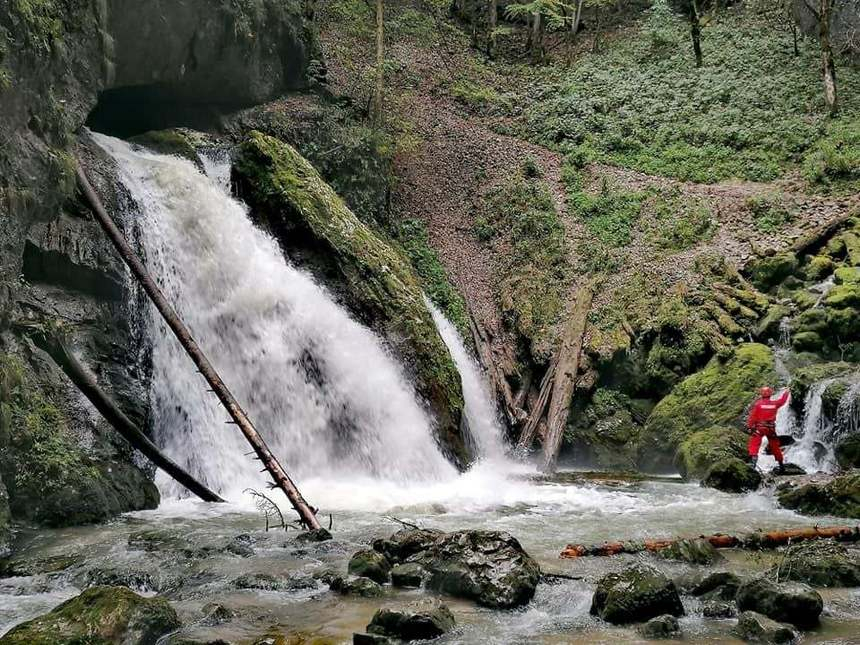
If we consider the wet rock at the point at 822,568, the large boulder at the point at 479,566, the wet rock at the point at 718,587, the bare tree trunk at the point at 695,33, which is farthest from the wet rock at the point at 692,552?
the bare tree trunk at the point at 695,33

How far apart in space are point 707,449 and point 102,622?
10213 millimetres

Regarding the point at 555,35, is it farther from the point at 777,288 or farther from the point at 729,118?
the point at 777,288

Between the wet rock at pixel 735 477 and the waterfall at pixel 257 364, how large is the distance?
436 centimetres

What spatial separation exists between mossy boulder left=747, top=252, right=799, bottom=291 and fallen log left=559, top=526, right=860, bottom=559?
901 cm

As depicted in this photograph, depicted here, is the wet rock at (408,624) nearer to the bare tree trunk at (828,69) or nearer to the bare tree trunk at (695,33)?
the bare tree trunk at (828,69)

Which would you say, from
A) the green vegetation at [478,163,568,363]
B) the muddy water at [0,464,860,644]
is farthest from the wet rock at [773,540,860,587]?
the green vegetation at [478,163,568,363]

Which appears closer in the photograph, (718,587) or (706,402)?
(718,587)

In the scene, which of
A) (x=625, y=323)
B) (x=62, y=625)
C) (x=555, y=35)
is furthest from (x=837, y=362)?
(x=555, y=35)

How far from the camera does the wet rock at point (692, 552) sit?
655cm

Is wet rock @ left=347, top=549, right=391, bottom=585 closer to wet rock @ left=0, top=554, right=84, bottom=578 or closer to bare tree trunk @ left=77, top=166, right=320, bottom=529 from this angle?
bare tree trunk @ left=77, top=166, right=320, bottom=529

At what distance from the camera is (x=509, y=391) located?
15703 millimetres

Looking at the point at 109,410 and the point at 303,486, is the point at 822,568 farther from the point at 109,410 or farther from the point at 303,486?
the point at 109,410

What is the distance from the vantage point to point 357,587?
5.67 metres

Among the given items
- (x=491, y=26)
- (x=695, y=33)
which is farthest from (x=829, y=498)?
(x=491, y=26)
